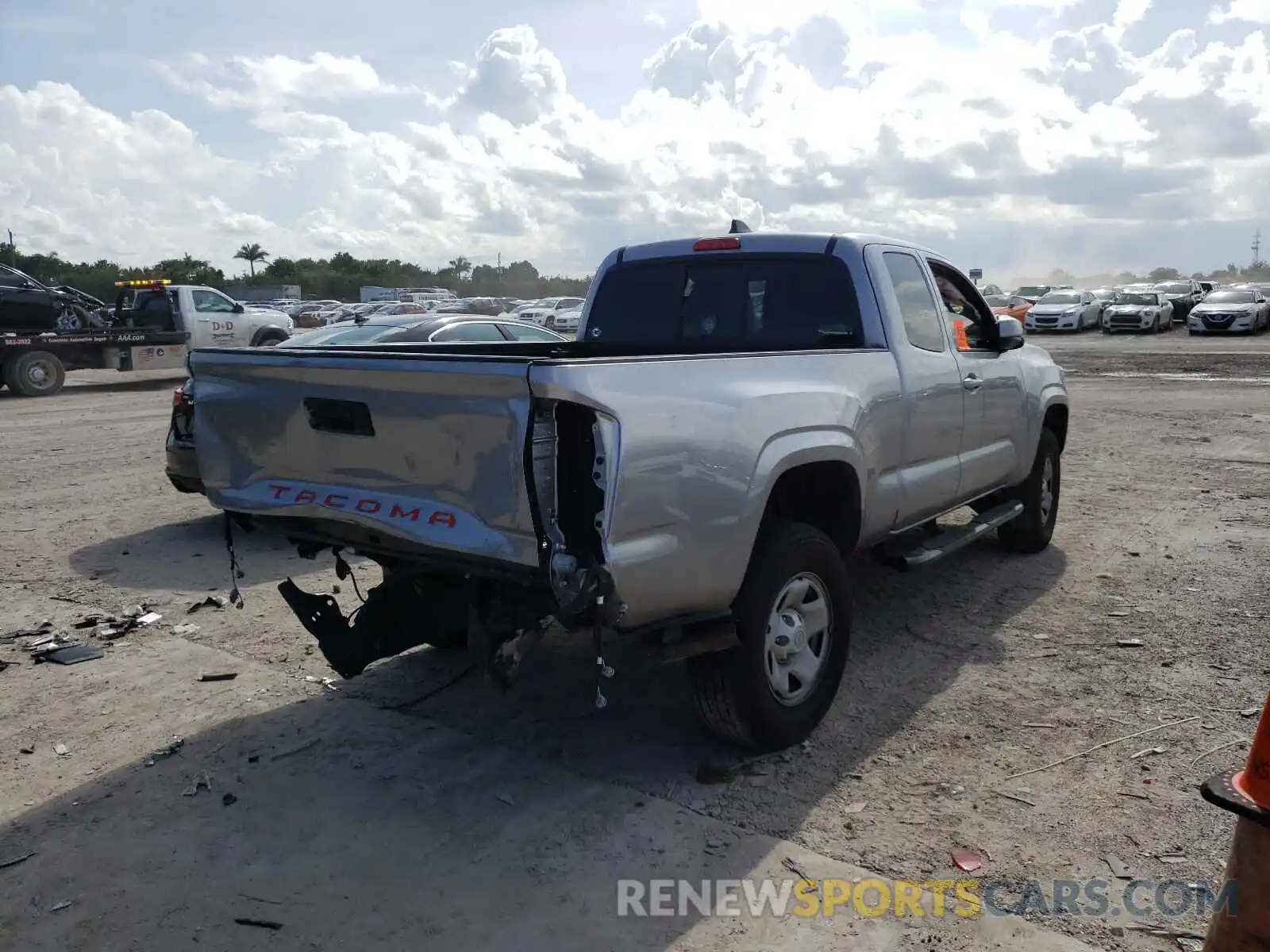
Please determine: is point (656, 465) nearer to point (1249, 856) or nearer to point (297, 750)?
point (1249, 856)

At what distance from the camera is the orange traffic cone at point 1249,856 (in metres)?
2.03

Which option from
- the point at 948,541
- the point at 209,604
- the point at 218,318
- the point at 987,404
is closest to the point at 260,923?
the point at 209,604

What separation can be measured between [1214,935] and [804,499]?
2707mm

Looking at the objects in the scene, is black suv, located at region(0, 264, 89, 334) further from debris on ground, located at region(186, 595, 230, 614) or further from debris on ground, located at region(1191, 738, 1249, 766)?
debris on ground, located at region(1191, 738, 1249, 766)

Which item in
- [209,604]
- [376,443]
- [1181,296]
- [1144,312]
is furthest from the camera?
[1181,296]

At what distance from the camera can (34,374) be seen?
1984cm

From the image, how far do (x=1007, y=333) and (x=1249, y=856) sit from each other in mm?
4595

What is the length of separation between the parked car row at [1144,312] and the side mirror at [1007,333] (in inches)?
1096

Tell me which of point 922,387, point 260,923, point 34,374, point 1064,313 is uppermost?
point 1064,313

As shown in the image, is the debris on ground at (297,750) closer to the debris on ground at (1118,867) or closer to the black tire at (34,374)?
the debris on ground at (1118,867)

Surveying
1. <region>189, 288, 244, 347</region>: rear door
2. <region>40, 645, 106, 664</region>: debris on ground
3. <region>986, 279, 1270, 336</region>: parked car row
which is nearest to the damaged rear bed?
<region>40, 645, 106, 664</region>: debris on ground

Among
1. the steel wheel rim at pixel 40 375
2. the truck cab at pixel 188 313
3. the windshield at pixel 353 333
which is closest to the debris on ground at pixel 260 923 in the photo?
the windshield at pixel 353 333

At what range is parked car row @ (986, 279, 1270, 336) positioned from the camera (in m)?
34.1

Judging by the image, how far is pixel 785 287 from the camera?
532 centimetres
